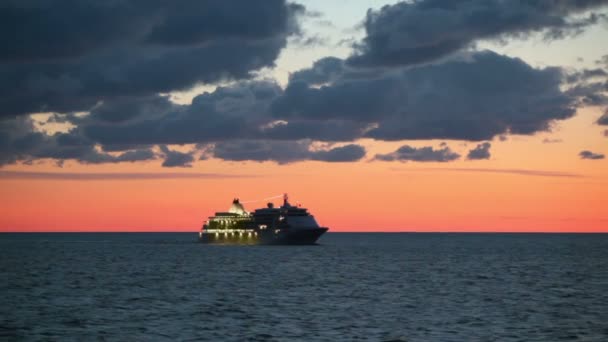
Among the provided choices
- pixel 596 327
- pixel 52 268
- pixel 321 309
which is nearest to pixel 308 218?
pixel 52 268

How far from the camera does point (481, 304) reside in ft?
224

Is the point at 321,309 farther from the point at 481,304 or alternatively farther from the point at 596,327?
the point at 596,327

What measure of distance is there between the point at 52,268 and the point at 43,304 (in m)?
56.2

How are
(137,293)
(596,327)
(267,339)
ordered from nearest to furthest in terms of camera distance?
(267,339), (596,327), (137,293)

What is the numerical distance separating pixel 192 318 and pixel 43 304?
16.5m

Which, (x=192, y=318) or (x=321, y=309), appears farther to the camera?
(x=321, y=309)

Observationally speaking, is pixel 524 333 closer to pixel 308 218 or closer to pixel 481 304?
pixel 481 304

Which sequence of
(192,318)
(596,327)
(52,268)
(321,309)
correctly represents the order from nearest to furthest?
(596,327) → (192,318) → (321,309) → (52,268)

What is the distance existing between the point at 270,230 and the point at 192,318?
457ft

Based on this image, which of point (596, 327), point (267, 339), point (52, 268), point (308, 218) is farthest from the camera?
point (308, 218)

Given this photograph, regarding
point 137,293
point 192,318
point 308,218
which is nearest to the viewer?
point 192,318

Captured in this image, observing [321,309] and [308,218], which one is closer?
[321,309]

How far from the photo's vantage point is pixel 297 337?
49.8 metres

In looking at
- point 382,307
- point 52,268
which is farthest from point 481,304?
point 52,268
